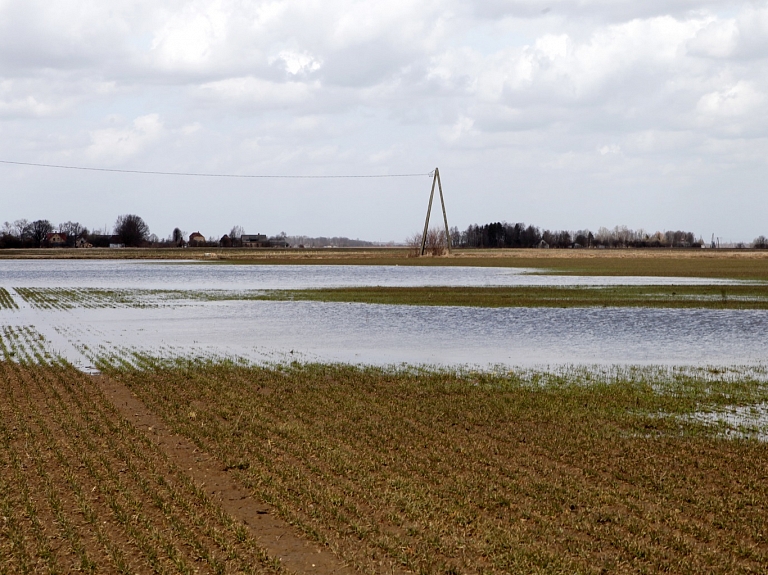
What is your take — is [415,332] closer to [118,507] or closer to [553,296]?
[553,296]

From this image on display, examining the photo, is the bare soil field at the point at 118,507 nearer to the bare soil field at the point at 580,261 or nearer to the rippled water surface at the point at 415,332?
the rippled water surface at the point at 415,332

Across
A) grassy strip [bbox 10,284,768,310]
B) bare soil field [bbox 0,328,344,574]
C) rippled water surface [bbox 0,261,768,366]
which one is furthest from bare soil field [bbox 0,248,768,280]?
bare soil field [bbox 0,328,344,574]

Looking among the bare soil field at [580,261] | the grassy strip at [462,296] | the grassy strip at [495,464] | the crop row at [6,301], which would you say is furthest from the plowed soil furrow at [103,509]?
the bare soil field at [580,261]

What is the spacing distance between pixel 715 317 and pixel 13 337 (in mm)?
26111

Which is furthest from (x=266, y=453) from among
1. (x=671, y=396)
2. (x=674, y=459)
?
(x=671, y=396)

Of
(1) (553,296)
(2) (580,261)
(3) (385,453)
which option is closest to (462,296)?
(1) (553,296)

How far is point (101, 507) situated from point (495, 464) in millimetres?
5289

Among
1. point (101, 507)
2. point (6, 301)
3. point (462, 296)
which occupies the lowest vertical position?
point (101, 507)

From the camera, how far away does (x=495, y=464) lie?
11.7 metres

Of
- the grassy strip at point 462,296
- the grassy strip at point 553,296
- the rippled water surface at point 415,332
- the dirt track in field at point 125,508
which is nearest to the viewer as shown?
the dirt track in field at point 125,508

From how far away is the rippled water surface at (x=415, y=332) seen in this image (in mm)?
23156

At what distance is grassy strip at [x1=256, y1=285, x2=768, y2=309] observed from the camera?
3988 cm

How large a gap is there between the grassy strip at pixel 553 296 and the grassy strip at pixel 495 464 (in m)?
21.5

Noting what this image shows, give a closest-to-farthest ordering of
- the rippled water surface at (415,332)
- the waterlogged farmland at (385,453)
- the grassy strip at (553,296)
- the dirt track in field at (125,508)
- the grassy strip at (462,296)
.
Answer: the dirt track in field at (125,508) → the waterlogged farmland at (385,453) → the rippled water surface at (415,332) → the grassy strip at (553,296) → the grassy strip at (462,296)
